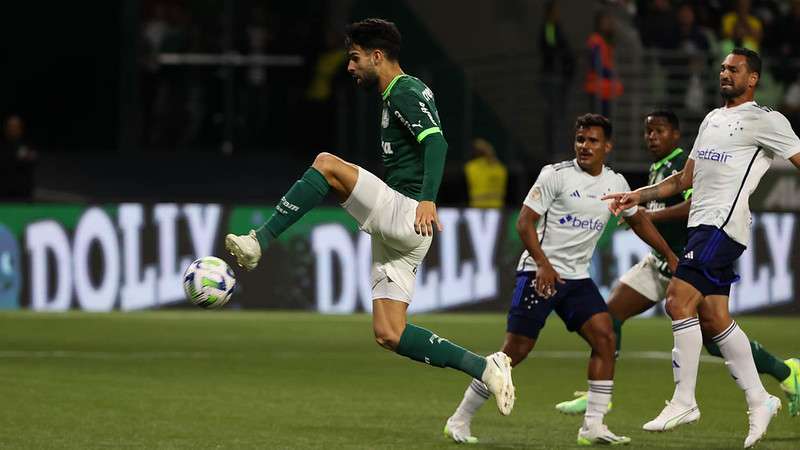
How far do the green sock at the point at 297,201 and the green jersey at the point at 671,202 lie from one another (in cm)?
319

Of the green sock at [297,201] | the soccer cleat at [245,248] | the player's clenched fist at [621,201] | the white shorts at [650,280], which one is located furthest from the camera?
the white shorts at [650,280]

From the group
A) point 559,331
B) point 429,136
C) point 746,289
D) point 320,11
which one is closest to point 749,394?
point 429,136

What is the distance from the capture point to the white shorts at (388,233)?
8266mm

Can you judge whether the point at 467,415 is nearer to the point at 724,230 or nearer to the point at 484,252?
the point at 724,230

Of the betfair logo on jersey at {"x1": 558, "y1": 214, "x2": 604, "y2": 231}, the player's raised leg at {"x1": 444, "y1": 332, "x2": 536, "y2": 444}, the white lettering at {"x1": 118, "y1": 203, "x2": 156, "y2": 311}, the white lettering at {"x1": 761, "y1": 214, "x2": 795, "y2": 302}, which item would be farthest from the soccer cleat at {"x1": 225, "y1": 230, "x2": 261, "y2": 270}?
the white lettering at {"x1": 761, "y1": 214, "x2": 795, "y2": 302}

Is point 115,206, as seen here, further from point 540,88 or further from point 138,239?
point 540,88

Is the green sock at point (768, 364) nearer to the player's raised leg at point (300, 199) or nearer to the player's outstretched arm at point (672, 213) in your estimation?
the player's outstretched arm at point (672, 213)

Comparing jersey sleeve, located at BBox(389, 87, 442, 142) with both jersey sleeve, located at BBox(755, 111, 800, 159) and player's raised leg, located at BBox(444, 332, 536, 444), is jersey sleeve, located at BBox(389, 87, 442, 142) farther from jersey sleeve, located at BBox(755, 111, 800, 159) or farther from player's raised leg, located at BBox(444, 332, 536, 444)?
jersey sleeve, located at BBox(755, 111, 800, 159)

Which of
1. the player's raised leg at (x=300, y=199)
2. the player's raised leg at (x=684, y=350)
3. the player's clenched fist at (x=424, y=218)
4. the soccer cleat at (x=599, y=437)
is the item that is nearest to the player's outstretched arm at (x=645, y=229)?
the player's raised leg at (x=684, y=350)

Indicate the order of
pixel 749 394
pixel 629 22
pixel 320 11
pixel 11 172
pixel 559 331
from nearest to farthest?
pixel 749 394
pixel 559 331
pixel 11 172
pixel 629 22
pixel 320 11

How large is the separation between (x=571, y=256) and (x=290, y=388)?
10.0ft

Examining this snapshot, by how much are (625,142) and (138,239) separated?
25.5ft

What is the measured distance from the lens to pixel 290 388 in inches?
464

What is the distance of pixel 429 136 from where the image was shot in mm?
8281
